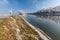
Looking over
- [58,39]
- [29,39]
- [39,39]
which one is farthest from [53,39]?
[29,39]

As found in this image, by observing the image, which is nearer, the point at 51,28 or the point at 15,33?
the point at 15,33

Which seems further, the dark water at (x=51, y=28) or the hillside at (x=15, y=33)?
the dark water at (x=51, y=28)

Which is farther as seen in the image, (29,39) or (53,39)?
(53,39)

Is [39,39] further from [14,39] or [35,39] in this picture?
[14,39]

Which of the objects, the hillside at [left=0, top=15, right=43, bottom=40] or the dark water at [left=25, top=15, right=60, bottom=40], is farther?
the dark water at [left=25, top=15, right=60, bottom=40]

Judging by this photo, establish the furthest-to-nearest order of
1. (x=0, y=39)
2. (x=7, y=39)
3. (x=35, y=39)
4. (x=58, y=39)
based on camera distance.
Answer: (x=58, y=39) → (x=35, y=39) → (x=7, y=39) → (x=0, y=39)

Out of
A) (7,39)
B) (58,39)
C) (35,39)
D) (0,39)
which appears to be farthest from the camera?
(58,39)

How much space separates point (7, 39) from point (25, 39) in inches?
131

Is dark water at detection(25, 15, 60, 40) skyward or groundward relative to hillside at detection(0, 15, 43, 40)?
groundward

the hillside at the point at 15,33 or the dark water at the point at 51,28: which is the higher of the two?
the hillside at the point at 15,33

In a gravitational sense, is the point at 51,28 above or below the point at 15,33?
below

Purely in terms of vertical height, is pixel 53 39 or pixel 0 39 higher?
pixel 0 39

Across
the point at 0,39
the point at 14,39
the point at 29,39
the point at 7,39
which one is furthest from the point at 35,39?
the point at 0,39

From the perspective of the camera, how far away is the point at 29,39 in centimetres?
1875
